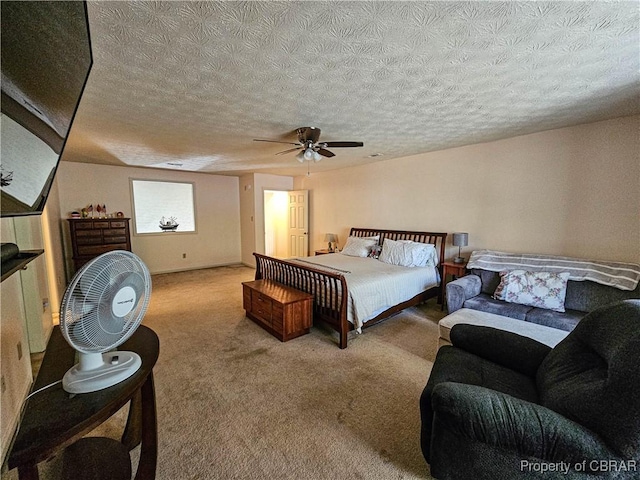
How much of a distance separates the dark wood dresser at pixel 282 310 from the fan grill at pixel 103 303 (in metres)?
1.86

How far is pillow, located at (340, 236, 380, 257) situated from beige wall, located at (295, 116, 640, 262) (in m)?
0.48

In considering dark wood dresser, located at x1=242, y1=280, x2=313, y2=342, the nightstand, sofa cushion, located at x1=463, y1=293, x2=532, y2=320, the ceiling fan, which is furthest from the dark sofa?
the ceiling fan

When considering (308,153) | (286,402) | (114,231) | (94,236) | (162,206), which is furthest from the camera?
(162,206)

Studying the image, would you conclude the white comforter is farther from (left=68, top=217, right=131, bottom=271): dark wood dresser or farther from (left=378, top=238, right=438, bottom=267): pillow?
(left=68, top=217, right=131, bottom=271): dark wood dresser

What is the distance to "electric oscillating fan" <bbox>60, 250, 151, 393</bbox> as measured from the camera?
3.21 feet

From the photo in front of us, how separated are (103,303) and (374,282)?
2614mm

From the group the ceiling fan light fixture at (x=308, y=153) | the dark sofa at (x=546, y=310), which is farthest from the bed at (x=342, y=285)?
the ceiling fan light fixture at (x=308, y=153)

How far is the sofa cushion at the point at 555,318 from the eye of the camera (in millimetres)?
2486

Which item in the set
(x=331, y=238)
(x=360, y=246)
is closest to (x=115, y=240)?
(x=331, y=238)

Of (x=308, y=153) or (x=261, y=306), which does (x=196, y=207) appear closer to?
(x=261, y=306)

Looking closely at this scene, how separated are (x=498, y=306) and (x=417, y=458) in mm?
1926

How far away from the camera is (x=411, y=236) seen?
4.58 m

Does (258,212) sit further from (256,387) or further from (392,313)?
(256,387)

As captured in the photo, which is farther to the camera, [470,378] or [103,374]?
[470,378]
